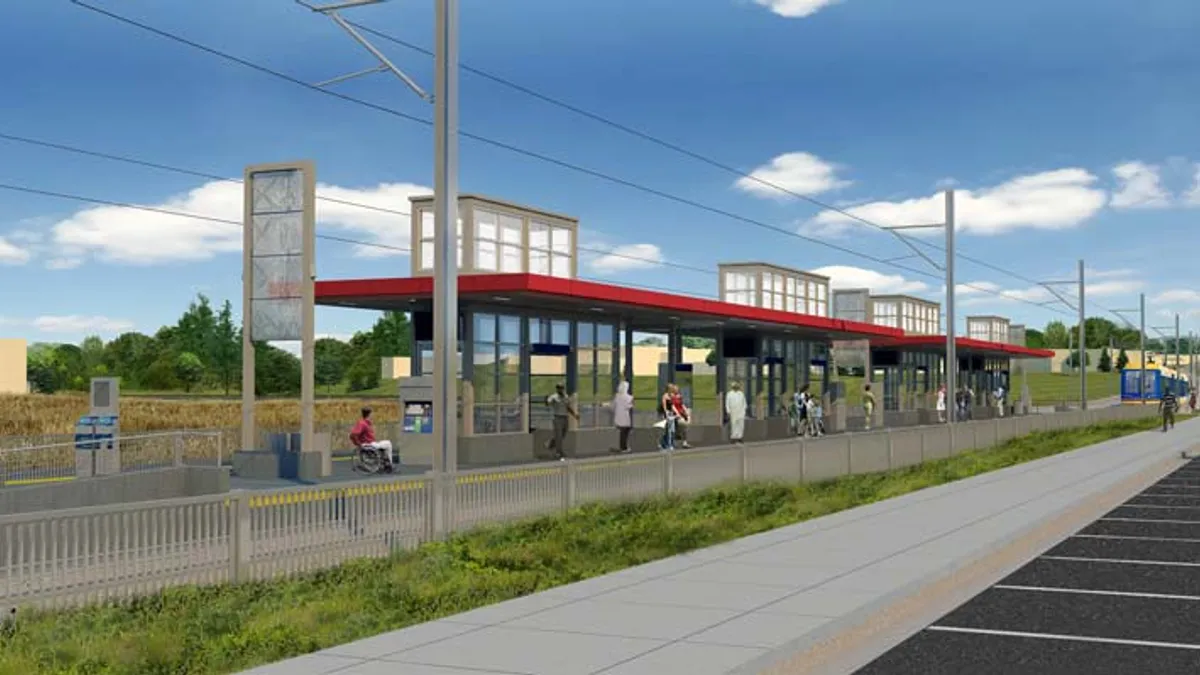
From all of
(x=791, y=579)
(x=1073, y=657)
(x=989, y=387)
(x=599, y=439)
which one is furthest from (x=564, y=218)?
(x=989, y=387)

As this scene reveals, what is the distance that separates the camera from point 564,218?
3625 cm

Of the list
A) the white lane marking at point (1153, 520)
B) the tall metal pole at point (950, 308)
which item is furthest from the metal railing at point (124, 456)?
the tall metal pole at point (950, 308)

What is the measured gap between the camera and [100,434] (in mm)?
27469

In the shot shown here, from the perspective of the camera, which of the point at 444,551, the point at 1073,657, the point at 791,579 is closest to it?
the point at 1073,657

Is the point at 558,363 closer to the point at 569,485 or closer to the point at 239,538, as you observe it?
the point at 569,485

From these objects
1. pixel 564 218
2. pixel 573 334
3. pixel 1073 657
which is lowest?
pixel 1073 657

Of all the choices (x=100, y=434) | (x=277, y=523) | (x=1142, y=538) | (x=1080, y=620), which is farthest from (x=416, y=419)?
(x=1080, y=620)

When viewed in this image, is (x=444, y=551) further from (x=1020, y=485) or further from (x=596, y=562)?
(x=1020, y=485)

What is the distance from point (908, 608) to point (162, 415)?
1980 inches

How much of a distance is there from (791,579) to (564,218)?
2543cm

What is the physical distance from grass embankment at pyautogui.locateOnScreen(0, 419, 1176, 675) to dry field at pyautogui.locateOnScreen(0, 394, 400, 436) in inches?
970

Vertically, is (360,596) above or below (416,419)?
below

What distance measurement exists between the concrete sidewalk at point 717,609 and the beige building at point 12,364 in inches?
3947

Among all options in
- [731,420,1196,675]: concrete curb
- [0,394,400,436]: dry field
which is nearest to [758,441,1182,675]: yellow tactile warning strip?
[731,420,1196,675]: concrete curb
